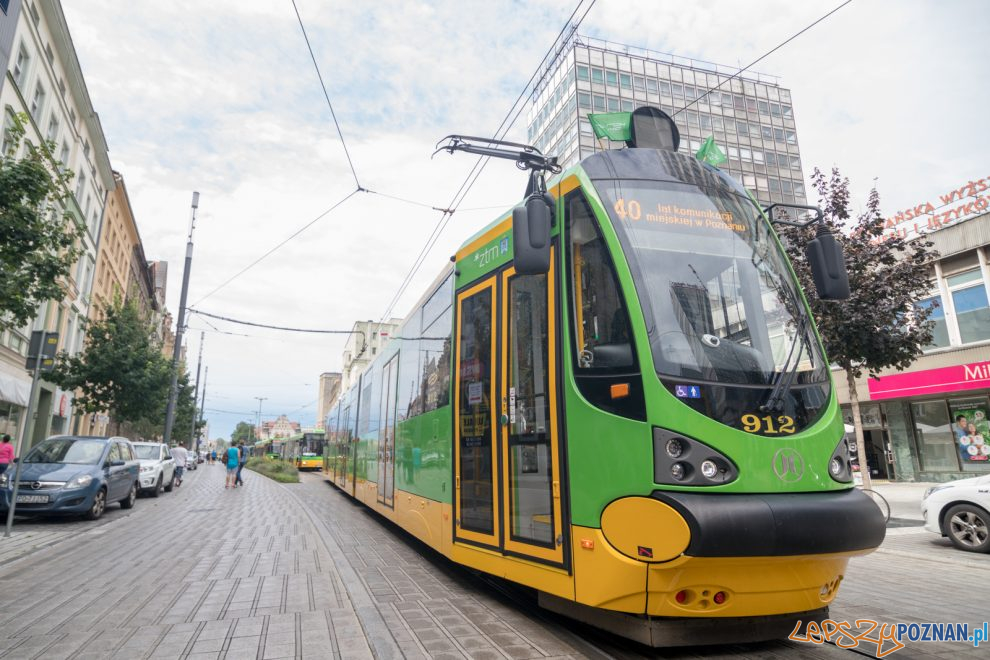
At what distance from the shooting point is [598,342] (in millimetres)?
4188

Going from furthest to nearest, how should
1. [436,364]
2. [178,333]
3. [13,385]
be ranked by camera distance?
[178,333], [13,385], [436,364]

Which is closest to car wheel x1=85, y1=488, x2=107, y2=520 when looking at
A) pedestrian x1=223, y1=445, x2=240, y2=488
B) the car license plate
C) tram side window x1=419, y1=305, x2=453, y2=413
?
the car license plate

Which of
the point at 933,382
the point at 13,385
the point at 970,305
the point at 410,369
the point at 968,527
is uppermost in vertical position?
the point at 970,305

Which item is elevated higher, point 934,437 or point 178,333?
point 178,333

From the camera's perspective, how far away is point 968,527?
8.46 metres

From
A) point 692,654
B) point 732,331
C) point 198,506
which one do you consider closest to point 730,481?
point 732,331

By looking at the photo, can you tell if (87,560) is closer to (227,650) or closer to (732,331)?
(227,650)

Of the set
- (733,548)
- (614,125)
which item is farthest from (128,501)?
(733,548)

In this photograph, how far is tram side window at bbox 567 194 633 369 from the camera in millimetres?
4047

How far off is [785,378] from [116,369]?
2387 cm

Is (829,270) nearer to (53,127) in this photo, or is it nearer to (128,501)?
(128,501)

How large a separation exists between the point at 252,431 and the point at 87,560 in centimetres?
14751

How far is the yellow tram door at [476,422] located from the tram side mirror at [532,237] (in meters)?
1.30

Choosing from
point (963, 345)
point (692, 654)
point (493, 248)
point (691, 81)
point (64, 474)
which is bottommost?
point (692, 654)
